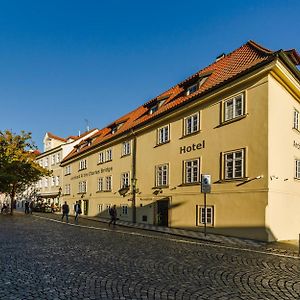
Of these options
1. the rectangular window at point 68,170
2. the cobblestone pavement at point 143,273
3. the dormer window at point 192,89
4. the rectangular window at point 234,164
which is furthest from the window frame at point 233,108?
the rectangular window at point 68,170

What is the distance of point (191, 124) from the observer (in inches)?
878

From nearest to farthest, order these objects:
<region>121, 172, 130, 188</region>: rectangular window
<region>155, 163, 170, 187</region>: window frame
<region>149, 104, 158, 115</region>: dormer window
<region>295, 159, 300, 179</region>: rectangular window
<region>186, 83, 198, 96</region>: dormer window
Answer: <region>295, 159, 300, 179</region>: rectangular window < <region>186, 83, 198, 96</region>: dormer window < <region>155, 163, 170, 187</region>: window frame < <region>149, 104, 158, 115</region>: dormer window < <region>121, 172, 130, 188</region>: rectangular window

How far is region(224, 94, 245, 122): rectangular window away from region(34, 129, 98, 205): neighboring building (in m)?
33.3

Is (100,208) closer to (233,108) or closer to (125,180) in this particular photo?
(125,180)

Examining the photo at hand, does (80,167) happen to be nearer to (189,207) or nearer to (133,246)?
(189,207)

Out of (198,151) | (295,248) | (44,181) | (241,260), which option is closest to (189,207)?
(198,151)

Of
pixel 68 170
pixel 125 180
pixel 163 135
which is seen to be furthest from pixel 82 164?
pixel 163 135

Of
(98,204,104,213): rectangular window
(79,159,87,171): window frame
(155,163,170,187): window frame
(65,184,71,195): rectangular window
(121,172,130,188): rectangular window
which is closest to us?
(155,163,170,187): window frame

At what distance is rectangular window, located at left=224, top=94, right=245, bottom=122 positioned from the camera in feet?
60.7

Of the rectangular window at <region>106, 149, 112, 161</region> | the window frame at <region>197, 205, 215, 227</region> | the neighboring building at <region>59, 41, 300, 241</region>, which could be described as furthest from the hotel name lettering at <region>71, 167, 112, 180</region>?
the window frame at <region>197, 205, 215, 227</region>

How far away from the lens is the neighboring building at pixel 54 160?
50406 millimetres

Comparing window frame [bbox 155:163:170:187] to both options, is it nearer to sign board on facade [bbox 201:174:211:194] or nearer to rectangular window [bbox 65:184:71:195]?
sign board on facade [bbox 201:174:211:194]

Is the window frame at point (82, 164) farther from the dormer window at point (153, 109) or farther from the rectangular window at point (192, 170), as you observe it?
the rectangular window at point (192, 170)

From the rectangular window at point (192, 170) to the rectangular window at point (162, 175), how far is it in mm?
2298
